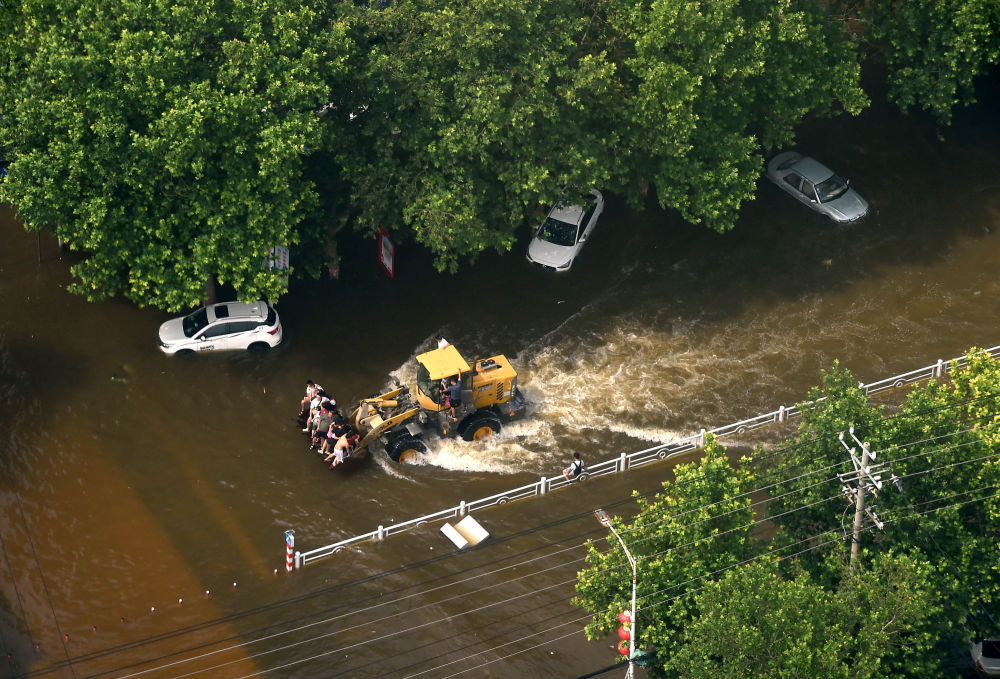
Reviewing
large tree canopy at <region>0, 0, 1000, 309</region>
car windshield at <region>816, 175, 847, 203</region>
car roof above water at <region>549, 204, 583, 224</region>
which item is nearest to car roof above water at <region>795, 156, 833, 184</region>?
car windshield at <region>816, 175, 847, 203</region>

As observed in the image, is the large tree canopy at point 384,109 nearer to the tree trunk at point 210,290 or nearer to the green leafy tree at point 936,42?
the green leafy tree at point 936,42

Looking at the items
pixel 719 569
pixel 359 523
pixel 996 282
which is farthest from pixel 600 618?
pixel 996 282

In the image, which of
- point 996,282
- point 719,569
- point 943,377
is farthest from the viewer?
point 996,282

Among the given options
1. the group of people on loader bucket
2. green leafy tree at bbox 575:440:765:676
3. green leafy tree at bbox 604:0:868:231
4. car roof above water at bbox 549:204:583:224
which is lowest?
green leafy tree at bbox 575:440:765:676

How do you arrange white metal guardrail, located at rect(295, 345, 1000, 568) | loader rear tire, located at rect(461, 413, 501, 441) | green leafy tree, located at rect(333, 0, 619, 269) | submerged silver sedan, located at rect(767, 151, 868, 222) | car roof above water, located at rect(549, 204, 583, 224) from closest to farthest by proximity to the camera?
white metal guardrail, located at rect(295, 345, 1000, 568) → loader rear tire, located at rect(461, 413, 501, 441) → green leafy tree, located at rect(333, 0, 619, 269) → car roof above water, located at rect(549, 204, 583, 224) → submerged silver sedan, located at rect(767, 151, 868, 222)

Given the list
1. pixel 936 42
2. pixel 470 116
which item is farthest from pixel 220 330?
pixel 936 42

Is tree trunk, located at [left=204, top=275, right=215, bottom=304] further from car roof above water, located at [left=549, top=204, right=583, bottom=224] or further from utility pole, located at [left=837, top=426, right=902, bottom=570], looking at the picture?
utility pole, located at [left=837, top=426, right=902, bottom=570]

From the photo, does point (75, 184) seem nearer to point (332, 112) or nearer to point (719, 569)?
point (332, 112)
